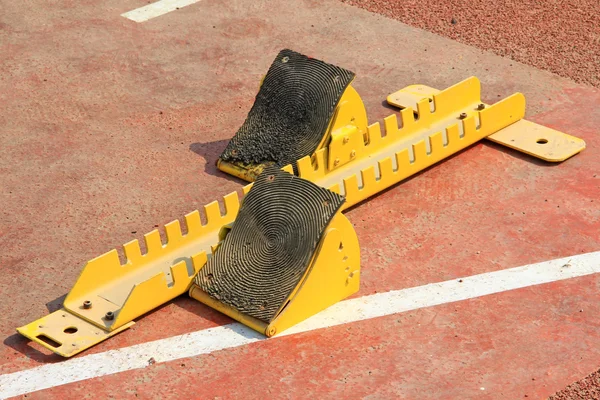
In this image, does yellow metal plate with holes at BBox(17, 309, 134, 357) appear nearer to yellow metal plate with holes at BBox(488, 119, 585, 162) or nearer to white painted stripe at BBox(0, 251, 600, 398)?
white painted stripe at BBox(0, 251, 600, 398)

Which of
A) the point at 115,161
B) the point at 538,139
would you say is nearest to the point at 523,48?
the point at 538,139

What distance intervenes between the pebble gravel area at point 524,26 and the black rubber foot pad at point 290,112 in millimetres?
3223

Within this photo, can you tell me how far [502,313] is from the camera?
8.30m

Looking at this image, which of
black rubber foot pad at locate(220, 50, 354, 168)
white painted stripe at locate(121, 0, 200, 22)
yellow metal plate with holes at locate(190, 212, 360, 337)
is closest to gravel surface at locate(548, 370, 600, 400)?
yellow metal plate with holes at locate(190, 212, 360, 337)

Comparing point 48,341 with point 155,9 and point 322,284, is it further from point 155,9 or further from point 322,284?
point 155,9

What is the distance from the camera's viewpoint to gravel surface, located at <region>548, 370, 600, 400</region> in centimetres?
745

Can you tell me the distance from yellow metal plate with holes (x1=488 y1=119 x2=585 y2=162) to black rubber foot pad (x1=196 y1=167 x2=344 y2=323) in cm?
289

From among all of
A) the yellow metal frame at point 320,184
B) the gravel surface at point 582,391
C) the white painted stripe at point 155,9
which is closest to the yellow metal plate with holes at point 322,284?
the yellow metal frame at point 320,184

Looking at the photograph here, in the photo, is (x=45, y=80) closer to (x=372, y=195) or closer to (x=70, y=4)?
(x=70, y=4)

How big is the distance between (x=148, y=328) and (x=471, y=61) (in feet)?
18.7

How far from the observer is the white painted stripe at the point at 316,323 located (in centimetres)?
779

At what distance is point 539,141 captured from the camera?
10656mm

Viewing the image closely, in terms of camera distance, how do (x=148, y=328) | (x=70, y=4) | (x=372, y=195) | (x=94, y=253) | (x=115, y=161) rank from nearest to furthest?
(x=148, y=328), (x=94, y=253), (x=372, y=195), (x=115, y=161), (x=70, y=4)

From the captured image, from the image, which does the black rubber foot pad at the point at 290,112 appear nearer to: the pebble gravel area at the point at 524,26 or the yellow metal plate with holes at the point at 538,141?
the yellow metal plate with holes at the point at 538,141
